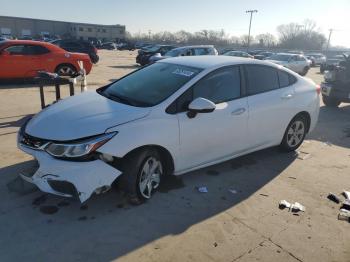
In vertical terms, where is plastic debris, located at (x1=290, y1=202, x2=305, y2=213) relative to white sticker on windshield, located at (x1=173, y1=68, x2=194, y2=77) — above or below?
below

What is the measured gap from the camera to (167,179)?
472 cm

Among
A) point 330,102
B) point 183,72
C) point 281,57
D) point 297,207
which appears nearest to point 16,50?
point 183,72

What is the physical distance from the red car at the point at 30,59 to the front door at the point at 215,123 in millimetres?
9206

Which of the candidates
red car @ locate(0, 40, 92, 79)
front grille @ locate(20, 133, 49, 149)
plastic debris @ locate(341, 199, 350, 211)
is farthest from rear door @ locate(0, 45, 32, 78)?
plastic debris @ locate(341, 199, 350, 211)

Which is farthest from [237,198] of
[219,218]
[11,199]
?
[11,199]

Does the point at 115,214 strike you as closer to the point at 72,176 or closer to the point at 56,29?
the point at 72,176

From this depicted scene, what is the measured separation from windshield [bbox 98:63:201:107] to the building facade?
91583mm

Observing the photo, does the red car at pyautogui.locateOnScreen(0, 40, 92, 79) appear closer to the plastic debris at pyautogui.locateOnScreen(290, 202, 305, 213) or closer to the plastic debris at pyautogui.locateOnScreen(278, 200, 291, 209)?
the plastic debris at pyautogui.locateOnScreen(278, 200, 291, 209)

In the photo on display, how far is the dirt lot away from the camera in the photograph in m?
3.26

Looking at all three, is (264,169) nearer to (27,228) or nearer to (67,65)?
(27,228)

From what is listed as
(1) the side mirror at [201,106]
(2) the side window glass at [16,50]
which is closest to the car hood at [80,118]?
(1) the side mirror at [201,106]

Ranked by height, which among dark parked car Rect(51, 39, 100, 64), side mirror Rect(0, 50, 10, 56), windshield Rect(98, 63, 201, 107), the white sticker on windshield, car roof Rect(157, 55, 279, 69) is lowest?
dark parked car Rect(51, 39, 100, 64)

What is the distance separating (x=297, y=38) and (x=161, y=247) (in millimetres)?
108964

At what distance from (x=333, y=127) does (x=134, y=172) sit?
6332 millimetres
